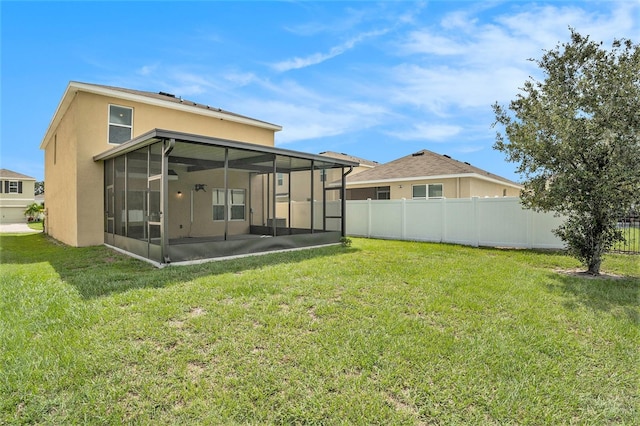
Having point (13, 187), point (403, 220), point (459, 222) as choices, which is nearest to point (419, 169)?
point (403, 220)

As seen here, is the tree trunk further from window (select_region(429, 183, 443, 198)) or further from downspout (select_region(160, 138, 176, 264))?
window (select_region(429, 183, 443, 198))

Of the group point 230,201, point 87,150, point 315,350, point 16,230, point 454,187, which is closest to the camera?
point 315,350

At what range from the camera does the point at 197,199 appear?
13.8 meters

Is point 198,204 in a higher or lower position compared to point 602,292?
higher

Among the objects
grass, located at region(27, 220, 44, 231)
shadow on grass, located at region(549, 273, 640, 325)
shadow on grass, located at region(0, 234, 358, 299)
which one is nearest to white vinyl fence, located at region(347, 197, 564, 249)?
shadow on grass, located at region(549, 273, 640, 325)

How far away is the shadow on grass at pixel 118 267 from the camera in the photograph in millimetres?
5828

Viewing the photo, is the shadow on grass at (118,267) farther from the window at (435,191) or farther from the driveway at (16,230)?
the driveway at (16,230)

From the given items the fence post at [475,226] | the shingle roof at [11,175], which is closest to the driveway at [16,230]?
the shingle roof at [11,175]

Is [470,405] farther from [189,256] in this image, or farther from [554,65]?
[554,65]

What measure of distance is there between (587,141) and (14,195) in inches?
1767

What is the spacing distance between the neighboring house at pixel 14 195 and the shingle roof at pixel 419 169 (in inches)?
1345

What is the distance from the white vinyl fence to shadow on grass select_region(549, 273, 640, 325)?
12.2ft

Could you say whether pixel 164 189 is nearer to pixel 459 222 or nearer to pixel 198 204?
pixel 198 204

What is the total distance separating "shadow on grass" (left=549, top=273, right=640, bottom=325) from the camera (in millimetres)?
5301
